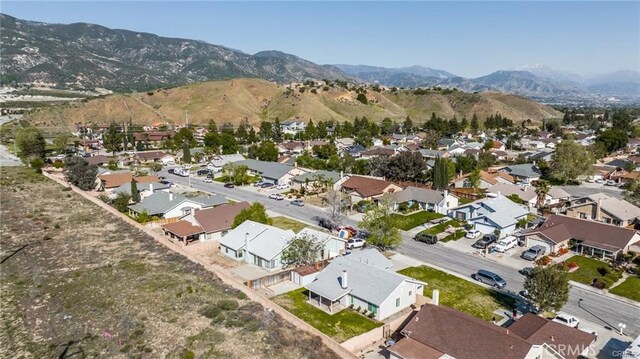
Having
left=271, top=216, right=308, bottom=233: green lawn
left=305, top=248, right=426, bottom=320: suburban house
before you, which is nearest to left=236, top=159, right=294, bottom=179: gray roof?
left=271, top=216, right=308, bottom=233: green lawn

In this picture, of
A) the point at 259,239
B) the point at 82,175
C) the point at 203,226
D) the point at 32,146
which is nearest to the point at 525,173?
the point at 259,239

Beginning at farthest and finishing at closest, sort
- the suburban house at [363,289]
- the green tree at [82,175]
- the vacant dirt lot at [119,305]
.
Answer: the green tree at [82,175]
the suburban house at [363,289]
the vacant dirt lot at [119,305]

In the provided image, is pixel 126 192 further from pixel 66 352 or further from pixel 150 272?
pixel 66 352

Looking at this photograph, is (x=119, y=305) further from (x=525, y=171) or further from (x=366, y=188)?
(x=525, y=171)

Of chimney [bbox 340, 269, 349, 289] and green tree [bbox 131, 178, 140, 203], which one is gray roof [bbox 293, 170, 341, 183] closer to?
green tree [bbox 131, 178, 140, 203]

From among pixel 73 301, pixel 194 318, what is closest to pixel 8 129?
pixel 73 301

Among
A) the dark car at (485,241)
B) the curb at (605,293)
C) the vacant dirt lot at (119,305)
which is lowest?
the vacant dirt lot at (119,305)

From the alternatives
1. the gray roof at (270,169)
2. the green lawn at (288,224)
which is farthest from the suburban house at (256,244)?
the gray roof at (270,169)

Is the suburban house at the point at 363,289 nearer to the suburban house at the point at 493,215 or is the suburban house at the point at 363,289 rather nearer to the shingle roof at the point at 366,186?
the suburban house at the point at 493,215
